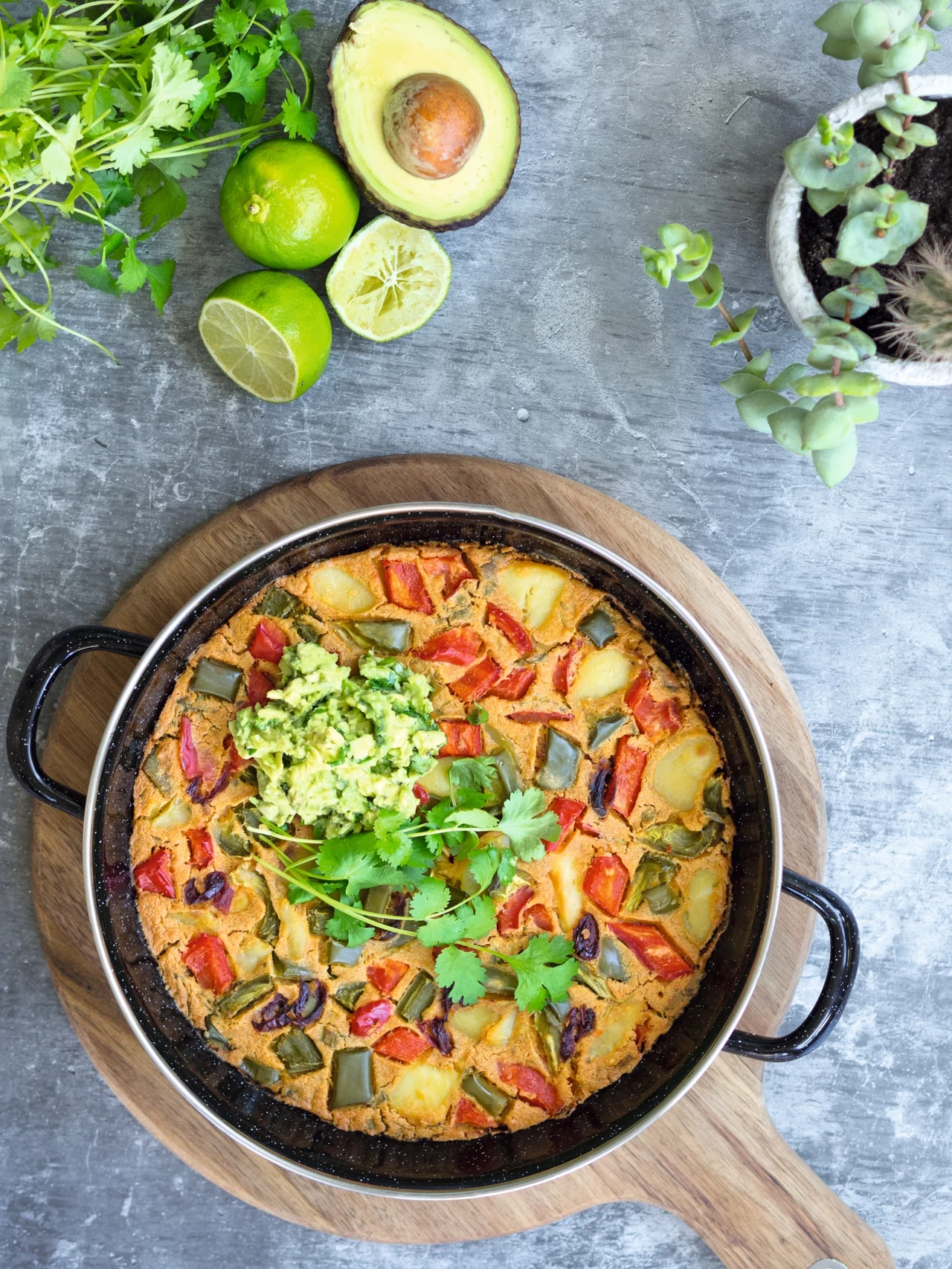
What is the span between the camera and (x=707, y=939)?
3.03 meters

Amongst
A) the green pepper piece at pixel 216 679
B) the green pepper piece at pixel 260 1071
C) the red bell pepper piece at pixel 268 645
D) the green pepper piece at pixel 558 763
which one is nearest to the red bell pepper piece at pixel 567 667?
the green pepper piece at pixel 558 763

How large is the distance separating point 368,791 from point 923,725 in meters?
1.78

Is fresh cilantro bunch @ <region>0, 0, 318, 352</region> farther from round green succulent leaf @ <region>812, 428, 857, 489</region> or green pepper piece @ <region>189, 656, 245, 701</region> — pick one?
round green succulent leaf @ <region>812, 428, 857, 489</region>

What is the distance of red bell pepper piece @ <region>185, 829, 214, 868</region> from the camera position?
3.00 meters

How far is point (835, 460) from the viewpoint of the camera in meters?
2.69

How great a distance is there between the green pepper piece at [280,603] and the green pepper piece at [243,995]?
3.51 feet

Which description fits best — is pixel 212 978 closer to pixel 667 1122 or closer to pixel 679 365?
pixel 667 1122

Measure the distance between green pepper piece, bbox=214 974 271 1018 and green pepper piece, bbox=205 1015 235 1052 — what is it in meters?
0.05

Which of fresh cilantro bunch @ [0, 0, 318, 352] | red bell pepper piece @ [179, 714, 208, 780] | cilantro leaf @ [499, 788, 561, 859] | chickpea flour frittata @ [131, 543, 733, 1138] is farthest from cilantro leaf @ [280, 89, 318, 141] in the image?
cilantro leaf @ [499, 788, 561, 859]

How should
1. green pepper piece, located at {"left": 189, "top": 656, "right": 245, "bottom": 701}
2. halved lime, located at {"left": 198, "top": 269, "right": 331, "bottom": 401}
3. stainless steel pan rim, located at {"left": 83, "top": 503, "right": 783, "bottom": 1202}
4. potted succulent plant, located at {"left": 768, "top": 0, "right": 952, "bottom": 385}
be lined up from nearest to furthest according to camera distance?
potted succulent plant, located at {"left": 768, "top": 0, "right": 952, "bottom": 385} < stainless steel pan rim, located at {"left": 83, "top": 503, "right": 783, "bottom": 1202} < halved lime, located at {"left": 198, "top": 269, "right": 331, "bottom": 401} < green pepper piece, located at {"left": 189, "top": 656, "right": 245, "bottom": 701}

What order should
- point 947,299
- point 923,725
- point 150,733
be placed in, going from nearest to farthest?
point 947,299 < point 150,733 < point 923,725

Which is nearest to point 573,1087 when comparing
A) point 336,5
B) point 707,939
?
point 707,939

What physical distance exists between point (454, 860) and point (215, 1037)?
0.90 metres

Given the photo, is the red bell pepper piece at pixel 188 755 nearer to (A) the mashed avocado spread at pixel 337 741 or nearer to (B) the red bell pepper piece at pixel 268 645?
(A) the mashed avocado spread at pixel 337 741
